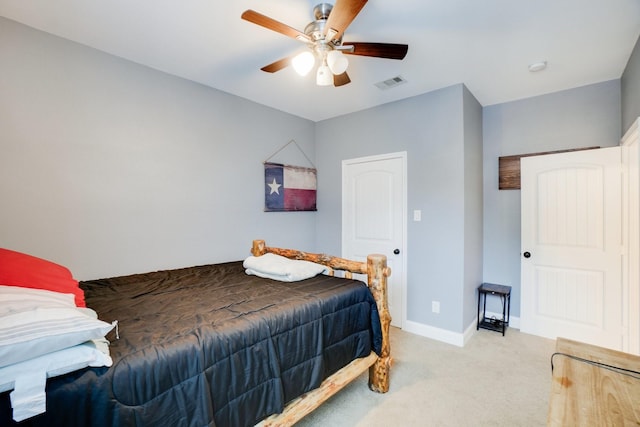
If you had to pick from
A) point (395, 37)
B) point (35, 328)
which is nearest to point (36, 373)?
point (35, 328)

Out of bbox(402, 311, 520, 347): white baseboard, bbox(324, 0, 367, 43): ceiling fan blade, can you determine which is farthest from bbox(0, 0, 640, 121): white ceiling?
bbox(402, 311, 520, 347): white baseboard

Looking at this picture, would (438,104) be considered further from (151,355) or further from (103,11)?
(151,355)

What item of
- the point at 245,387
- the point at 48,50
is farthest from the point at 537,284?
the point at 48,50

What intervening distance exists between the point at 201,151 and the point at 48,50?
128 cm

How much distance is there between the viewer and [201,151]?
298cm

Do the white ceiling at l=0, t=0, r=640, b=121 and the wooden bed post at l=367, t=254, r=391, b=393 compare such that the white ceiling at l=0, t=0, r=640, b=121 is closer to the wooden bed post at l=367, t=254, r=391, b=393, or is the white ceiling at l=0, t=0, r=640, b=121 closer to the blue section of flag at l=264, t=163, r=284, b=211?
the blue section of flag at l=264, t=163, r=284, b=211

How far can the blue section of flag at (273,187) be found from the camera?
3.57 meters

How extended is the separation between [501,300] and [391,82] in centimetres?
277

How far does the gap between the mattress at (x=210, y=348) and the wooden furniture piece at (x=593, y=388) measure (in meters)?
1.09

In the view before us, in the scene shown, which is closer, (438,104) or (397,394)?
(397,394)

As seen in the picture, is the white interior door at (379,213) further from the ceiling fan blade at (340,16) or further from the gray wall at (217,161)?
the ceiling fan blade at (340,16)

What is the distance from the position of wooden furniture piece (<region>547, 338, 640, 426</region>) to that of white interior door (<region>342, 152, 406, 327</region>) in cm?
228

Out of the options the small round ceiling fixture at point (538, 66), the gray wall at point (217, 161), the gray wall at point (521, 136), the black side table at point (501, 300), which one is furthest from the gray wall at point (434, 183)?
the small round ceiling fixture at point (538, 66)

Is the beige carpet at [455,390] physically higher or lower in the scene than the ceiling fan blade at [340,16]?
lower
